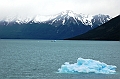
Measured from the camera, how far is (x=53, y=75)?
42438mm

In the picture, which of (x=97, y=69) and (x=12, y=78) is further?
(x=97, y=69)

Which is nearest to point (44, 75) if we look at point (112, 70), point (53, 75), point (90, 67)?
point (53, 75)

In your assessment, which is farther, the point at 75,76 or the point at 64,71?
the point at 64,71

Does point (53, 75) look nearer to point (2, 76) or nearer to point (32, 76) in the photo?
point (32, 76)

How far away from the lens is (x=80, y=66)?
149 ft

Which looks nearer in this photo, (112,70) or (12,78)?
(12,78)

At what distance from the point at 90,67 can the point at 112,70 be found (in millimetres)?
3446

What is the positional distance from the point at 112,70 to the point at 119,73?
1733mm

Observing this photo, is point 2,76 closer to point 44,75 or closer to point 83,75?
point 44,75

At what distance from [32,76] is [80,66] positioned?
25.8 feet

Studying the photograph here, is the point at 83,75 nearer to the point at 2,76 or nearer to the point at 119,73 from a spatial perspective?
the point at 119,73

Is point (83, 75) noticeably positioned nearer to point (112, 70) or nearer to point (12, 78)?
point (112, 70)

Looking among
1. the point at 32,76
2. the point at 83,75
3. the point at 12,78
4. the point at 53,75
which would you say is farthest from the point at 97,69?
the point at 12,78

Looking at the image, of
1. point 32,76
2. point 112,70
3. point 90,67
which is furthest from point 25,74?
point 112,70
